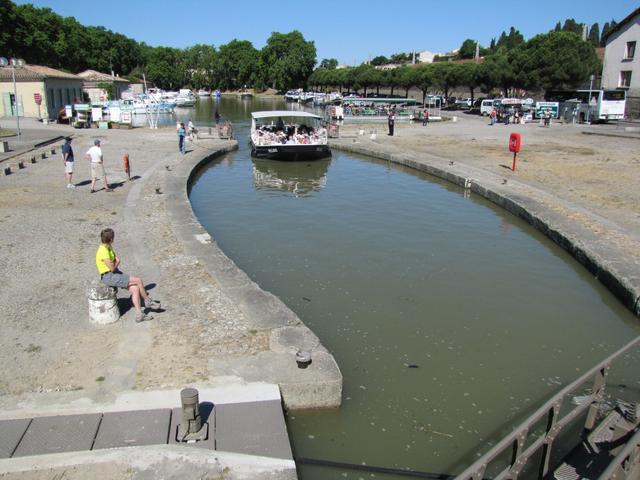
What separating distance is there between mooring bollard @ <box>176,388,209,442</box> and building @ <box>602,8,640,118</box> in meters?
53.2

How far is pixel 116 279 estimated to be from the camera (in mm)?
7812

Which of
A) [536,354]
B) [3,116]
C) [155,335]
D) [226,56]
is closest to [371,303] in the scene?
[536,354]

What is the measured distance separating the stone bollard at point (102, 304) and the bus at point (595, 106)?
46.6 m

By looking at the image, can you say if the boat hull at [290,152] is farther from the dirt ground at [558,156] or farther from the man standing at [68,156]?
the man standing at [68,156]

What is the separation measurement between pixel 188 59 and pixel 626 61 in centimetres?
12298

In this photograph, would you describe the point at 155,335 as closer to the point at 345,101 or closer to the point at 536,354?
the point at 536,354

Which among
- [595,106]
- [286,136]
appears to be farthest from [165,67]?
[286,136]

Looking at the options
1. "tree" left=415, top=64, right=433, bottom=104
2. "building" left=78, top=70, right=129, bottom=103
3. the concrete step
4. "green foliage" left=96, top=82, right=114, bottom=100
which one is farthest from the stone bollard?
"tree" left=415, top=64, right=433, bottom=104

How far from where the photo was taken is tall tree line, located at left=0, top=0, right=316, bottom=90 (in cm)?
8862

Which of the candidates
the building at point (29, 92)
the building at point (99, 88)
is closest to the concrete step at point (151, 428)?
the building at point (29, 92)

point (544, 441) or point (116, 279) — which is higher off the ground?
point (116, 279)

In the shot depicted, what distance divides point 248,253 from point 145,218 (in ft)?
9.55

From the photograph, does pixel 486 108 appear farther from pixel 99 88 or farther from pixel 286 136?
pixel 99 88

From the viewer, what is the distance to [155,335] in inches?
291
